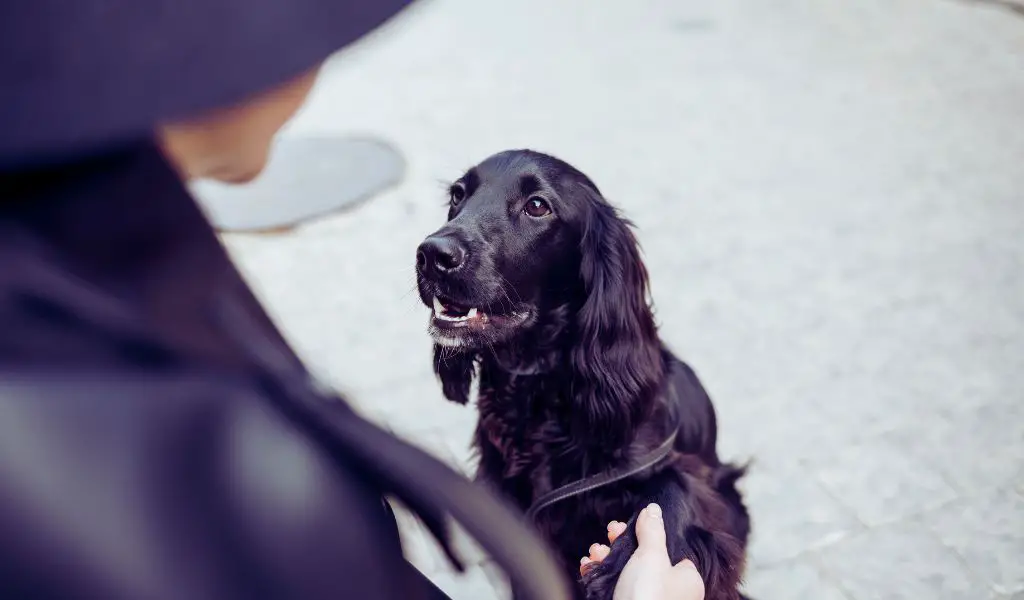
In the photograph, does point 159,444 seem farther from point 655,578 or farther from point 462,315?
point 462,315

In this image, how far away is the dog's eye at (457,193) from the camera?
2045 mm

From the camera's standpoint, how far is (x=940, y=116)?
516cm

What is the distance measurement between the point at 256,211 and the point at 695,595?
3.40 meters

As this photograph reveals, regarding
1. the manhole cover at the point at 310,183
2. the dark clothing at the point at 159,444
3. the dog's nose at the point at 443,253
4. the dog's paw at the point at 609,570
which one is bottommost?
the manhole cover at the point at 310,183

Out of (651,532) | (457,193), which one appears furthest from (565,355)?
(651,532)

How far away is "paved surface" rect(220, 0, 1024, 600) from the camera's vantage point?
2906 mm

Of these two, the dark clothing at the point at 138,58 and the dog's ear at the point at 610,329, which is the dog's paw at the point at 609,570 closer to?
the dog's ear at the point at 610,329

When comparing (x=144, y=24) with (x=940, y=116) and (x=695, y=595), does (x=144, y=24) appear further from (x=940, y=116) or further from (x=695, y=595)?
(x=940, y=116)

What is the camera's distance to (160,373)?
71cm

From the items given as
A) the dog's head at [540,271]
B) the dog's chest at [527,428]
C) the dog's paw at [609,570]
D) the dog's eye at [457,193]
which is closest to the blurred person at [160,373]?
the dog's paw at [609,570]

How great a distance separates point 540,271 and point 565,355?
0.20m

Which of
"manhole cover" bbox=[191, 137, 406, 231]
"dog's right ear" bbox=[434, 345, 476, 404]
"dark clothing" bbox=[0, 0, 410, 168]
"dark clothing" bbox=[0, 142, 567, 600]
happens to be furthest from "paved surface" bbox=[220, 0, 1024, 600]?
"dark clothing" bbox=[0, 0, 410, 168]

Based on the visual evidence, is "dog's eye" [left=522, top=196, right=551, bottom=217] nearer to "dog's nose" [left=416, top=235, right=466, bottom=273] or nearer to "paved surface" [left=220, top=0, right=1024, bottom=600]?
"dog's nose" [left=416, top=235, right=466, bottom=273]

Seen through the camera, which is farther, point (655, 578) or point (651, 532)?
point (651, 532)
